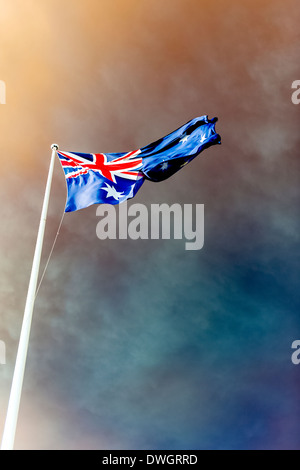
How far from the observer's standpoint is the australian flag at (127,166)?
1880cm

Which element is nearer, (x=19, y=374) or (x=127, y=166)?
(x=19, y=374)

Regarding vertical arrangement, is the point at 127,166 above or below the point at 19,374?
above

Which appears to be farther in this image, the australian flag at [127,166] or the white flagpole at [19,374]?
the australian flag at [127,166]

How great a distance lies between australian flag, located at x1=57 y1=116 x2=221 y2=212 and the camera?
18.8 m

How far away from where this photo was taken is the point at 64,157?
1967 cm

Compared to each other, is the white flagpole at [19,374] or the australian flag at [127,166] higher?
the australian flag at [127,166]

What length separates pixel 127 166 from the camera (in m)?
20.4
